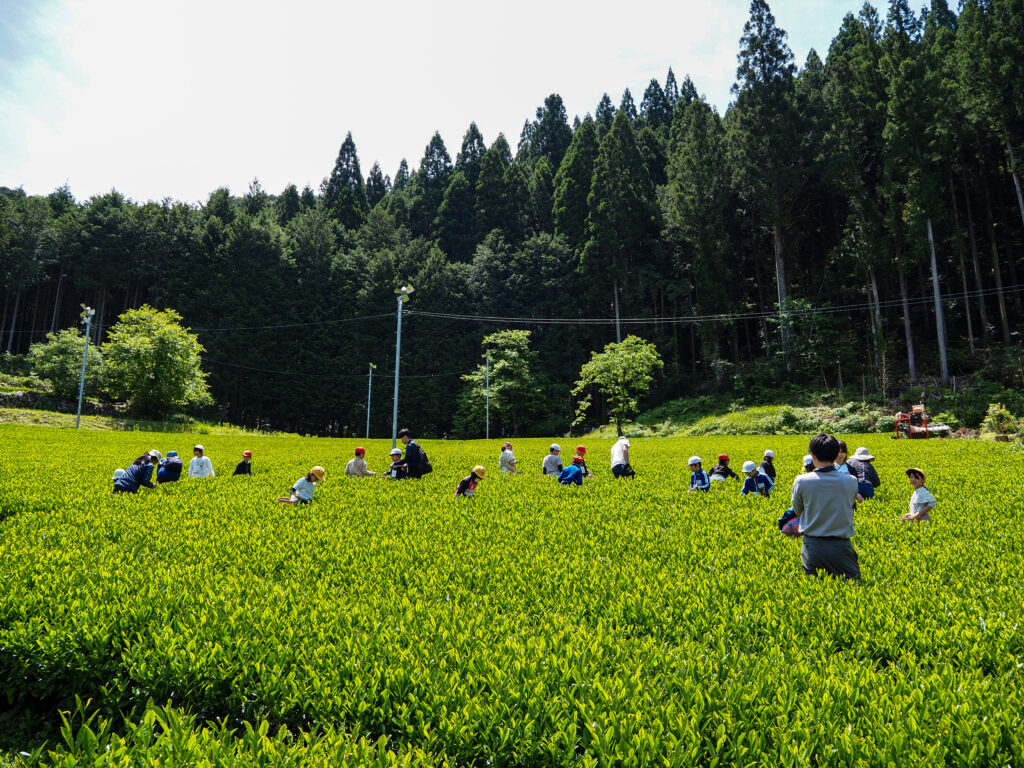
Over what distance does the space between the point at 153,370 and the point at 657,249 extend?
166ft

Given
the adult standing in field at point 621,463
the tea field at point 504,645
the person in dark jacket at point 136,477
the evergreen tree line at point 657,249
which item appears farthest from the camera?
the evergreen tree line at point 657,249

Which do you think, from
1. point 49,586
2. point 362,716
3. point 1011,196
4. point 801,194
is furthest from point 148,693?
point 1011,196

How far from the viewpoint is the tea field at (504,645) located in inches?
126

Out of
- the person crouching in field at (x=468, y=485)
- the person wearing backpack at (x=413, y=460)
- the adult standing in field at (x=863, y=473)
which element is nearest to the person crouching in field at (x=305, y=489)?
the person crouching in field at (x=468, y=485)

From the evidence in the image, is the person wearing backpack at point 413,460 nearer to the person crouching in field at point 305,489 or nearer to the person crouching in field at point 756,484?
the person crouching in field at point 305,489

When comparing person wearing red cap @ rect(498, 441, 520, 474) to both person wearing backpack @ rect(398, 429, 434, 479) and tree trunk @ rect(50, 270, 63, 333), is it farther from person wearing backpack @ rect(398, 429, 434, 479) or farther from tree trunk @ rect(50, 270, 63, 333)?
tree trunk @ rect(50, 270, 63, 333)

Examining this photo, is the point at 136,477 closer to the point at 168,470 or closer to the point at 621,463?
the point at 168,470

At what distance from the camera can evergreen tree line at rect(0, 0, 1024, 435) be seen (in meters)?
40.9

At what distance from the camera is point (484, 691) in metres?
3.76

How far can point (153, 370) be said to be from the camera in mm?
48375

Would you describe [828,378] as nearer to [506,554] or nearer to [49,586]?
[506,554]

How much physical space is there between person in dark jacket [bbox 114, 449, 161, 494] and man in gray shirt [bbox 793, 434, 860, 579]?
13912 millimetres

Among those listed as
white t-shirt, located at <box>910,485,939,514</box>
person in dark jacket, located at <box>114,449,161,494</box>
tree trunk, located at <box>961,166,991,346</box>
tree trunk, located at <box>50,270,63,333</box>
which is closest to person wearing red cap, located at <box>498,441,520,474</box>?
person in dark jacket, located at <box>114,449,161,494</box>

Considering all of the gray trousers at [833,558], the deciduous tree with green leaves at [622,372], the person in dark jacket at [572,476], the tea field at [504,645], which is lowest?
the tea field at [504,645]
